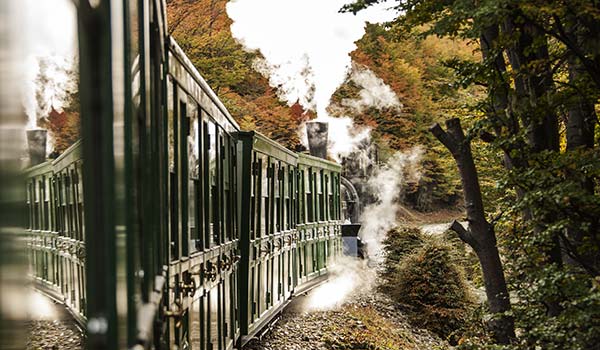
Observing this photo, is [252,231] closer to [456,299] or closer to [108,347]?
[108,347]

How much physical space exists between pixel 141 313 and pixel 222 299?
18.6 feet

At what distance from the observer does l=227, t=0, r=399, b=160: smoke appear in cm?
3775

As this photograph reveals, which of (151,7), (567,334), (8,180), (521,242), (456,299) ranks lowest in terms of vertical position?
(456,299)

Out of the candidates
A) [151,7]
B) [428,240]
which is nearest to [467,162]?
[151,7]

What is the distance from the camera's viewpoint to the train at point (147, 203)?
1626 mm

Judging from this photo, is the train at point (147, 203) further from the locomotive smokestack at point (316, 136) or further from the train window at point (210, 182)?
the locomotive smokestack at point (316, 136)

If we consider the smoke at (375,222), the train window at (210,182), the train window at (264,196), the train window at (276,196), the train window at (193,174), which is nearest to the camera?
the train window at (193,174)

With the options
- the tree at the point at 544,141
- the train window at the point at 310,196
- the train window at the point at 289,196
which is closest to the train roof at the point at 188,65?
the tree at the point at 544,141

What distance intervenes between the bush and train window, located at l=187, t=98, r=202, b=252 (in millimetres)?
15389

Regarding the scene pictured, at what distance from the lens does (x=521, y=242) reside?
7492 mm

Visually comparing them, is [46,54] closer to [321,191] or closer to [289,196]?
[289,196]

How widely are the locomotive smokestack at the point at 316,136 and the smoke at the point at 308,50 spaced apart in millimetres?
8648

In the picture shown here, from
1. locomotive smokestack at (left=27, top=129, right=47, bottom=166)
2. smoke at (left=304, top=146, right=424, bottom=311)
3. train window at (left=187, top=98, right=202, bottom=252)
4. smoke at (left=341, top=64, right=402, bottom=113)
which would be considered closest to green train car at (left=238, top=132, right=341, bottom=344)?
smoke at (left=304, top=146, right=424, bottom=311)

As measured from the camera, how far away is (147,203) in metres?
2.81
